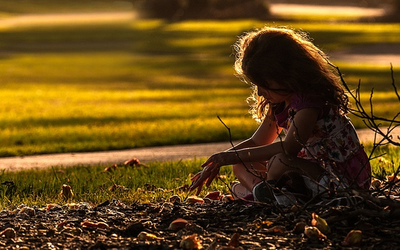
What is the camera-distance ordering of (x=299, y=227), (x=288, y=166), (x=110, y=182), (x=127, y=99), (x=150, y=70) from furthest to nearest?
1. (x=150, y=70)
2. (x=127, y=99)
3. (x=110, y=182)
4. (x=288, y=166)
5. (x=299, y=227)

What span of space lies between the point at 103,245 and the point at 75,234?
0.31 metres

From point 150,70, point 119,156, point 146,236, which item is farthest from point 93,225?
point 150,70

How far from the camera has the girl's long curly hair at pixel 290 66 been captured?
14.0ft

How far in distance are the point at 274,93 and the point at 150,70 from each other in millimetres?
18071

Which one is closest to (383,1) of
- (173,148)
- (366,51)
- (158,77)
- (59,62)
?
(366,51)

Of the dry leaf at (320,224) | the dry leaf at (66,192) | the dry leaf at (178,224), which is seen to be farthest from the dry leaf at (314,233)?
the dry leaf at (66,192)

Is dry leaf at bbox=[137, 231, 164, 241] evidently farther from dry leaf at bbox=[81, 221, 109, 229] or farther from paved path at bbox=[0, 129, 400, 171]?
paved path at bbox=[0, 129, 400, 171]

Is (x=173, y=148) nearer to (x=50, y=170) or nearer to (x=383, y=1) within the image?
(x=50, y=170)

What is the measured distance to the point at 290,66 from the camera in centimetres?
430

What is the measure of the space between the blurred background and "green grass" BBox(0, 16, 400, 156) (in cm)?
3

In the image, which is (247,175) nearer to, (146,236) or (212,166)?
(212,166)

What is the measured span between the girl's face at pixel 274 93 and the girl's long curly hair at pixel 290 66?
0.08 ft

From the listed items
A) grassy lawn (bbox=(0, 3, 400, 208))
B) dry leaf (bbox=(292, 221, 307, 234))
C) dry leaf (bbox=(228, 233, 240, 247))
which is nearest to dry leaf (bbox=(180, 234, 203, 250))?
dry leaf (bbox=(228, 233, 240, 247))

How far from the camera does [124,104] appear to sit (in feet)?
48.1
